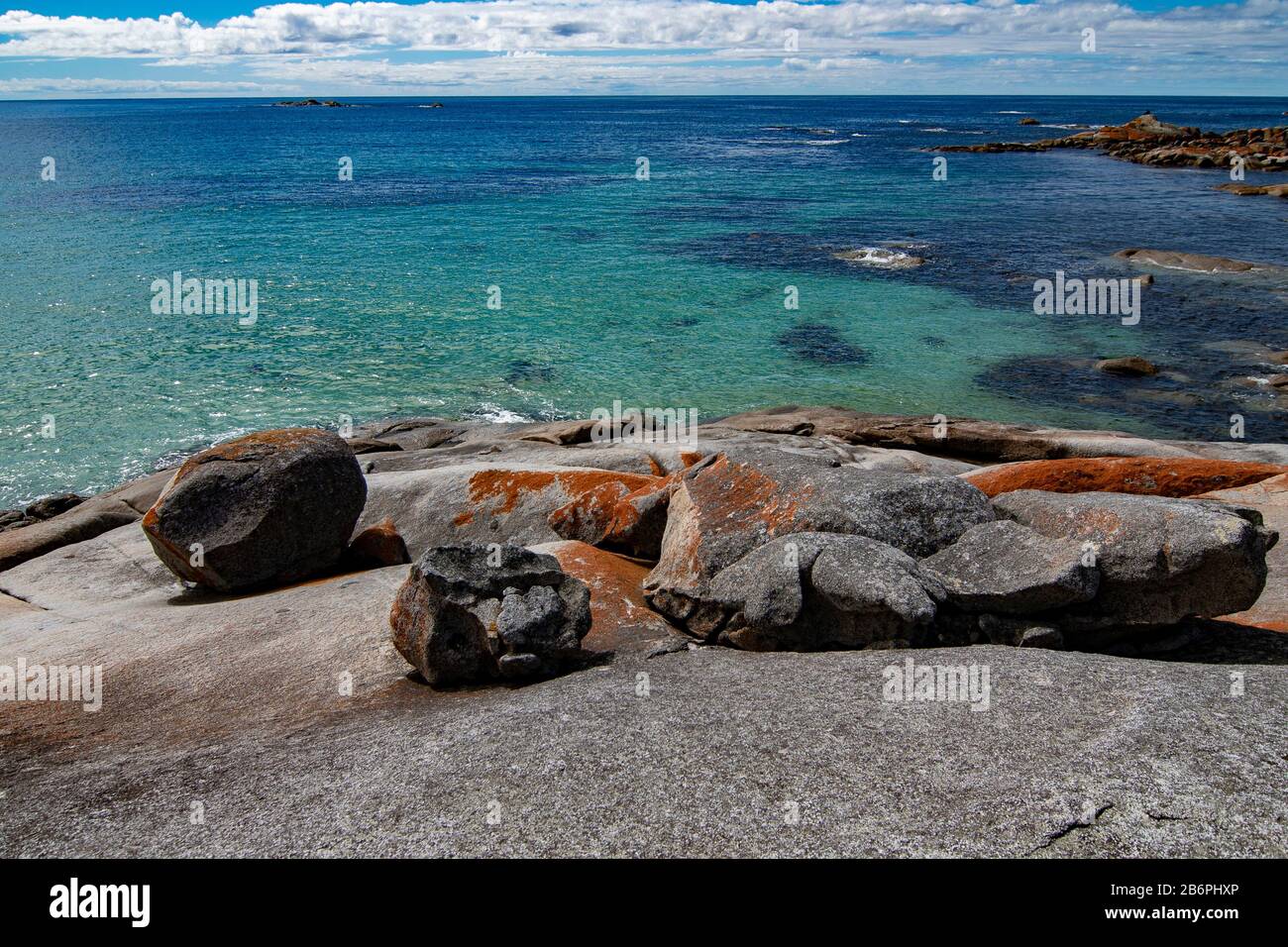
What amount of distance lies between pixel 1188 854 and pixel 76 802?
7074 mm

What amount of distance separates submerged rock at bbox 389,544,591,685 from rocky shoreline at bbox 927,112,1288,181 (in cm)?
7317

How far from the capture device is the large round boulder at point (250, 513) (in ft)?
36.7

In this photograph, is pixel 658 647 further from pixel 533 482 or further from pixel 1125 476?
pixel 1125 476

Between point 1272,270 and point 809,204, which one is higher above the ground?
point 809,204

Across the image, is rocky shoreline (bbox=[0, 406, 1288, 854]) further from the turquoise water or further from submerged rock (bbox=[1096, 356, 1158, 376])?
submerged rock (bbox=[1096, 356, 1158, 376])

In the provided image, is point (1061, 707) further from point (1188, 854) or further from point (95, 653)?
point (95, 653)

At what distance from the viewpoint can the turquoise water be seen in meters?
24.9

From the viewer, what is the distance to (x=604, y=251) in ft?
145

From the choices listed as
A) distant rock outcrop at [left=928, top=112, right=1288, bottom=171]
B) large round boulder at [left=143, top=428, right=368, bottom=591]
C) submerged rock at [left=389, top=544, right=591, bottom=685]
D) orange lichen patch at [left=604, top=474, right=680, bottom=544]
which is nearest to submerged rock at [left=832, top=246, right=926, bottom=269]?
orange lichen patch at [left=604, top=474, right=680, bottom=544]

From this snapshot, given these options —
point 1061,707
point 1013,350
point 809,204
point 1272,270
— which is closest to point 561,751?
point 1061,707

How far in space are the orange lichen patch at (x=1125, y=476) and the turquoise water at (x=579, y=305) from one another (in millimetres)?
10195

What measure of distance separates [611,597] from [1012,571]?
4063 millimetres

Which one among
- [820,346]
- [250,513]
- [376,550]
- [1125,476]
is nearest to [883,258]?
[820,346]

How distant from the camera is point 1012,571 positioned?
26.5 ft
